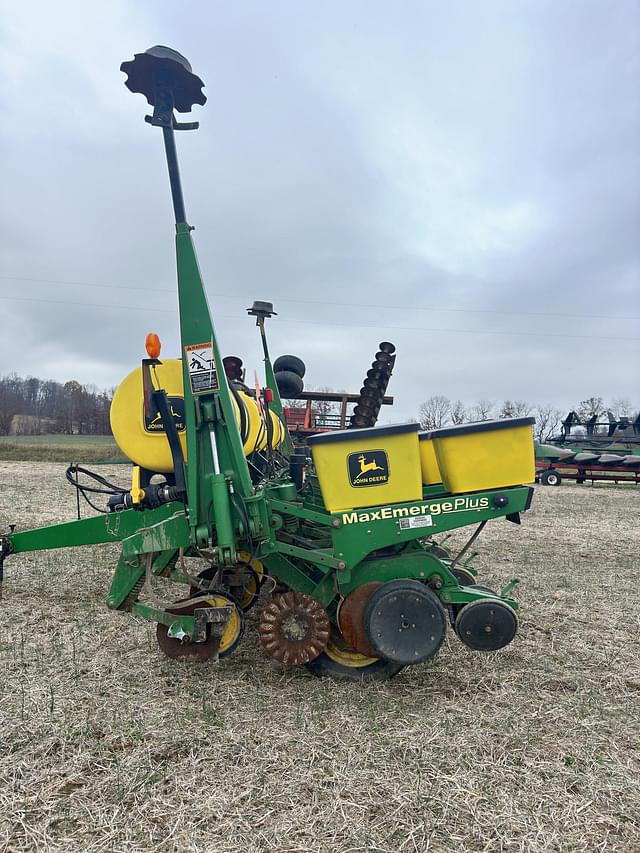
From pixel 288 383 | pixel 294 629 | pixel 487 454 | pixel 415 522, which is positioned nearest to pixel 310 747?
pixel 294 629

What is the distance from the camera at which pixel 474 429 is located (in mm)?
3277

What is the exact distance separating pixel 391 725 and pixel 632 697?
4.99ft

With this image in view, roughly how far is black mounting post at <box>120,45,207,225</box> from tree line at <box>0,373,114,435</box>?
35.3 meters

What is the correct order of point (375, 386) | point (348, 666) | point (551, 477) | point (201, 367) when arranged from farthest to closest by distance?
point (551, 477) → point (375, 386) → point (348, 666) → point (201, 367)

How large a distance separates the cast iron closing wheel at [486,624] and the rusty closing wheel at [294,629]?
82 cm

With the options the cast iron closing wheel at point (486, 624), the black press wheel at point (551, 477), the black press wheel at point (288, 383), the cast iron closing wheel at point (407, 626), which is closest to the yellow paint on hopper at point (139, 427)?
the cast iron closing wheel at point (407, 626)

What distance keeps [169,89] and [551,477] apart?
18694 millimetres

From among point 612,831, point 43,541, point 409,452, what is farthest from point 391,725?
point 43,541

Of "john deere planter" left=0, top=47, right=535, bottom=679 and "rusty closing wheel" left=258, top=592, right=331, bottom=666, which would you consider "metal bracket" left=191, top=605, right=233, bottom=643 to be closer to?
"john deere planter" left=0, top=47, right=535, bottom=679

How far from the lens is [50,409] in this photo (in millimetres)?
50062

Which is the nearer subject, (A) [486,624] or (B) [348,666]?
(A) [486,624]

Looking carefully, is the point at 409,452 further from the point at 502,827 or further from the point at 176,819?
the point at 176,819

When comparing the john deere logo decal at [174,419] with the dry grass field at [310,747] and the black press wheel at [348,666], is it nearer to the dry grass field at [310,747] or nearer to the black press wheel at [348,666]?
the dry grass field at [310,747]

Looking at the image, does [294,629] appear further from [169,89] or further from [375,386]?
[375,386]
